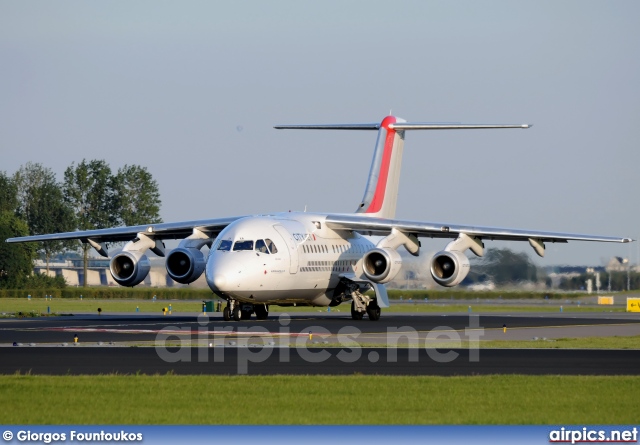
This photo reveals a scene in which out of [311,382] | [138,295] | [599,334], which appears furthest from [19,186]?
[311,382]

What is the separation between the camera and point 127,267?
39.4 meters

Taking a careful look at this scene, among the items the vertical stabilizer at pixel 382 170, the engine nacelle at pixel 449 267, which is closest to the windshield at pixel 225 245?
the engine nacelle at pixel 449 267

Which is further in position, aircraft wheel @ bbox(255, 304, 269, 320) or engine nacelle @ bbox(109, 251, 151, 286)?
aircraft wheel @ bbox(255, 304, 269, 320)

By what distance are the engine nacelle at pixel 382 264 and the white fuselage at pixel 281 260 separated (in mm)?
2071

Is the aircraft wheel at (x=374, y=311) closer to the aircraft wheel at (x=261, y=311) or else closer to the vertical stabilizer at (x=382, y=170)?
the aircraft wheel at (x=261, y=311)

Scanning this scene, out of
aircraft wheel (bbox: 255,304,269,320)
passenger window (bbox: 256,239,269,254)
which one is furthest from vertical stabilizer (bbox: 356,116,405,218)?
passenger window (bbox: 256,239,269,254)

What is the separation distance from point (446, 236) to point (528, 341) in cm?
1227

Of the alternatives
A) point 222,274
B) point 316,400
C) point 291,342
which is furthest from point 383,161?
point 316,400

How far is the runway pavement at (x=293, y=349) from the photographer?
20.0 m

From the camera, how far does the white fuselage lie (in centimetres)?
3531

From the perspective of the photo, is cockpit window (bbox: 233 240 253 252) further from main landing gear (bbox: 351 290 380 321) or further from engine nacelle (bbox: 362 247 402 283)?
Result: main landing gear (bbox: 351 290 380 321)

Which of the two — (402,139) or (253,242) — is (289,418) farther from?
(402,139)

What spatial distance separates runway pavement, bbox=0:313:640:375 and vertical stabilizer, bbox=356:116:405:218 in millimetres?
8034

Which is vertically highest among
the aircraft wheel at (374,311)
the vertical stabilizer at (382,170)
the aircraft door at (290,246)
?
the vertical stabilizer at (382,170)
